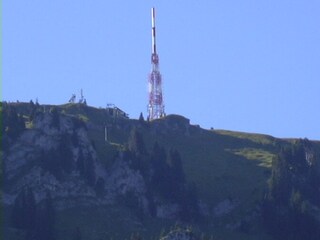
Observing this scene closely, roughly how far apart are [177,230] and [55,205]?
69.6 feet

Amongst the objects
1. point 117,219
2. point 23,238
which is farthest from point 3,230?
point 117,219

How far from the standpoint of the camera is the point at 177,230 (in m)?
184

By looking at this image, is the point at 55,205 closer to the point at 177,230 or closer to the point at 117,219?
the point at 117,219

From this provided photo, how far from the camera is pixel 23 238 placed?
7303 inches

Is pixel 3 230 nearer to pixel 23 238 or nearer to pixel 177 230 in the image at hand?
pixel 23 238

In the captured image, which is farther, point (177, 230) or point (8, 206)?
point (8, 206)

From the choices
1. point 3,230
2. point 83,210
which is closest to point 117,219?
point 83,210

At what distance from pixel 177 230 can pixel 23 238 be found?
18.0 m

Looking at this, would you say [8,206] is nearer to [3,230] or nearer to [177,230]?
[3,230]

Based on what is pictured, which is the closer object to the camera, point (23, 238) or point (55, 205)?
point (23, 238)

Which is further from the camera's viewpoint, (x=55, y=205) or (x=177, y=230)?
(x=55, y=205)

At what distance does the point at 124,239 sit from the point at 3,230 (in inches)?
571

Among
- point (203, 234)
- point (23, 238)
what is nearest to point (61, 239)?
point (23, 238)

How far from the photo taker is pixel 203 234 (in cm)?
18962
